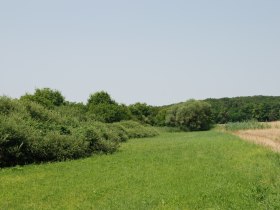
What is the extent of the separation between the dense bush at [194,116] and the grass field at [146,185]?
208ft

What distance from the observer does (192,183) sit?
1479 centimetres

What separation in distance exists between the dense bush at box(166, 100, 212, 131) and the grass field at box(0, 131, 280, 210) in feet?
208

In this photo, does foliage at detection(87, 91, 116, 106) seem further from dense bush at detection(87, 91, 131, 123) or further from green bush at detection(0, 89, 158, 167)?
green bush at detection(0, 89, 158, 167)

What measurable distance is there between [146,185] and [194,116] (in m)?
71.7

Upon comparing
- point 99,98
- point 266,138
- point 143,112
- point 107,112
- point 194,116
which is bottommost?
point 266,138

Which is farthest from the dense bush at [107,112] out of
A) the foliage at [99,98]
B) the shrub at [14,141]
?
the shrub at [14,141]

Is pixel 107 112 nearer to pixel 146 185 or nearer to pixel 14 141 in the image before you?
pixel 14 141

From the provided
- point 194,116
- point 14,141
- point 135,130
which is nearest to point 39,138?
point 14,141

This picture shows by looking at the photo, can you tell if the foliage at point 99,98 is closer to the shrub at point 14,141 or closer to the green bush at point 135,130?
the green bush at point 135,130

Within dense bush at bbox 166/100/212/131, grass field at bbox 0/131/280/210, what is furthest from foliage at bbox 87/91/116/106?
grass field at bbox 0/131/280/210

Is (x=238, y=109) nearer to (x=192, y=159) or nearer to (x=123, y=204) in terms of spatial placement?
(x=192, y=159)

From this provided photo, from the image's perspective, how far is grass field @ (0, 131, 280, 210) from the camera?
1184cm

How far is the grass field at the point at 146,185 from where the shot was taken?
1184 cm

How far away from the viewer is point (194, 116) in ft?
281
